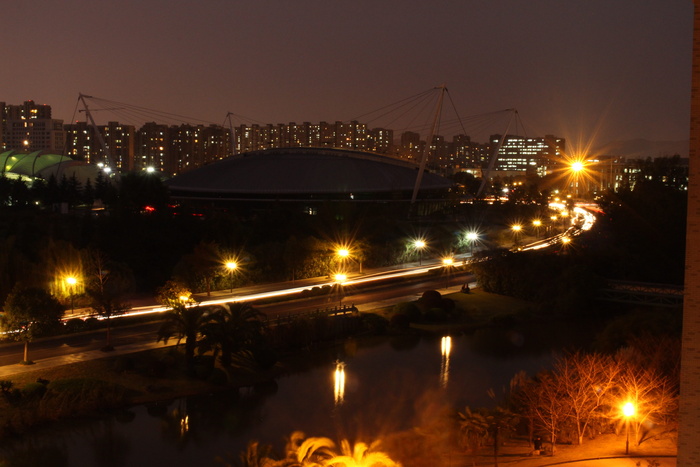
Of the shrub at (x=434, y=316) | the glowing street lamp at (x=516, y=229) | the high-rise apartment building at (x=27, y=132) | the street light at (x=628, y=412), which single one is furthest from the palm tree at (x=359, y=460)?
the high-rise apartment building at (x=27, y=132)

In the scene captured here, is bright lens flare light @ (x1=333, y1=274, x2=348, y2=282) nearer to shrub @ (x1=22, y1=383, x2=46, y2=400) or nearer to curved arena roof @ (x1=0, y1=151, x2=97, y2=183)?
shrub @ (x1=22, y1=383, x2=46, y2=400)

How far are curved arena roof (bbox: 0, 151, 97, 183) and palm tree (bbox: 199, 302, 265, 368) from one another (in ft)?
155

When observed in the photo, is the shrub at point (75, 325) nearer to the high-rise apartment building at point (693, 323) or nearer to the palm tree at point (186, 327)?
the palm tree at point (186, 327)

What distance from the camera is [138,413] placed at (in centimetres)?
1648

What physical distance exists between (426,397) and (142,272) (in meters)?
17.1

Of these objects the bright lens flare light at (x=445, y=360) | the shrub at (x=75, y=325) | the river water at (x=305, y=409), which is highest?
the shrub at (x=75, y=325)

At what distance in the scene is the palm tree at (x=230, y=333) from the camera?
62.4ft

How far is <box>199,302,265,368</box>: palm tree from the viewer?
1902 centimetres

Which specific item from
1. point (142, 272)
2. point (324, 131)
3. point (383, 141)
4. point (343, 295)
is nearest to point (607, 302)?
point (343, 295)

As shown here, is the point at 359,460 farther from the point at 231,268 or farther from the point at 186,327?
the point at 231,268

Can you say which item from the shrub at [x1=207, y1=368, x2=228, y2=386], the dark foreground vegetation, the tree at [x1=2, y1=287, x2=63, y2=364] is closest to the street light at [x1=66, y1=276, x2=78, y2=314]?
the dark foreground vegetation

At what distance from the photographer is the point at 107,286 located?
2462 cm

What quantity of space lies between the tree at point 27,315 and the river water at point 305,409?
4.05 m

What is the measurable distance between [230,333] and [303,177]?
3276 centimetres
